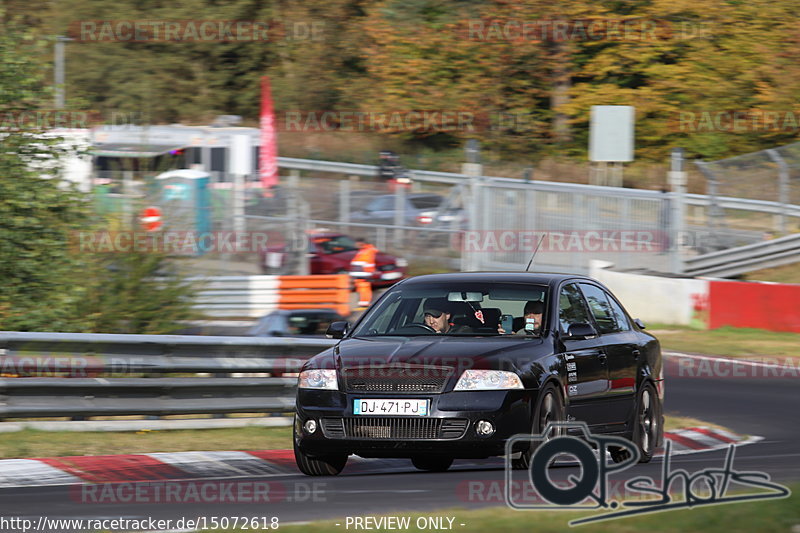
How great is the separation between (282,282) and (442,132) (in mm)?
21269

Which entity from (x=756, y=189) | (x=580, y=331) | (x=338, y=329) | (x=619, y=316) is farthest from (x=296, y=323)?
(x=756, y=189)

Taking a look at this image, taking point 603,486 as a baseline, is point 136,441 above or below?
below

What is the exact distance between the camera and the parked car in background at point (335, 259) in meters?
29.2

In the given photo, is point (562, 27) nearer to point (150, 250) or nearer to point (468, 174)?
point (468, 174)

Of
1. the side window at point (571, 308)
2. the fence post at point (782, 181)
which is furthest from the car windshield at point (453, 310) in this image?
the fence post at point (782, 181)

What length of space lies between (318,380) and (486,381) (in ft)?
3.72

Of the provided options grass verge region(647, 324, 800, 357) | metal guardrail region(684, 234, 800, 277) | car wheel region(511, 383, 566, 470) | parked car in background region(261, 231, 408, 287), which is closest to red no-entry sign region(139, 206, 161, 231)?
parked car in background region(261, 231, 408, 287)

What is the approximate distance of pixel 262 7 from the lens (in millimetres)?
57500

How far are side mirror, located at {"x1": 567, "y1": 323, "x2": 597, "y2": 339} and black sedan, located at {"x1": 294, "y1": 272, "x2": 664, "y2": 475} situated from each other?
10 mm

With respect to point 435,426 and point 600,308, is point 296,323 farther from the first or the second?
point 435,426

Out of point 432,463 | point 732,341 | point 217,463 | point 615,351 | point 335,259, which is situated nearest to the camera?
point 432,463

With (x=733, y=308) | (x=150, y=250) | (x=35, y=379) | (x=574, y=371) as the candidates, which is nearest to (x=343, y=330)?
(x=574, y=371)

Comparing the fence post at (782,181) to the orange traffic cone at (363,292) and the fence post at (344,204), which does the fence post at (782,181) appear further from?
the fence post at (344,204)

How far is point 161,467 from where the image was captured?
32.6 feet
